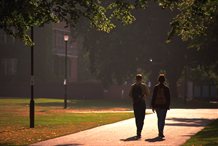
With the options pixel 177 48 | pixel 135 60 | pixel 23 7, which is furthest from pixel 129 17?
pixel 135 60

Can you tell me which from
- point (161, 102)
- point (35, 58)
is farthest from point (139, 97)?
point (35, 58)

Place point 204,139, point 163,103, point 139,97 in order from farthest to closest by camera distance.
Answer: point 139,97
point 204,139
point 163,103

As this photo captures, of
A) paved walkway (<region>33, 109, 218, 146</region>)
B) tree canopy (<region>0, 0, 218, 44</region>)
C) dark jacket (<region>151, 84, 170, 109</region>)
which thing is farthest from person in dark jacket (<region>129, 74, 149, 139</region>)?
tree canopy (<region>0, 0, 218, 44</region>)

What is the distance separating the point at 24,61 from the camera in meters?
75.2

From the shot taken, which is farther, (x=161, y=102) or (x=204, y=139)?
(x=204, y=139)

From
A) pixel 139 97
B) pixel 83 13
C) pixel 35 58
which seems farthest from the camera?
pixel 35 58

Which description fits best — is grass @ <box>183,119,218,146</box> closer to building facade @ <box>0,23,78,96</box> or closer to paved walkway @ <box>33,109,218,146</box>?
paved walkway @ <box>33,109,218,146</box>

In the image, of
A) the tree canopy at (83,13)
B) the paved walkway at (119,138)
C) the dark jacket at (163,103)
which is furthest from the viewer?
the tree canopy at (83,13)

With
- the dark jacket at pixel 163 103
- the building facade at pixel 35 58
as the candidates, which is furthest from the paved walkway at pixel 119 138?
the building facade at pixel 35 58

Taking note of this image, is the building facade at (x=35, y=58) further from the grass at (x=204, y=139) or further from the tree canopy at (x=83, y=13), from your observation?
the grass at (x=204, y=139)

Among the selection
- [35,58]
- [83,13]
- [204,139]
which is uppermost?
[35,58]

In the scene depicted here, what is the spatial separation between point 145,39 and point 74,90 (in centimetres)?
1649

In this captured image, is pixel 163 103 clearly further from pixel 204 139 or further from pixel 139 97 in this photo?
pixel 204 139

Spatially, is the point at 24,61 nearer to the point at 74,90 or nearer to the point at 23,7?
the point at 74,90
